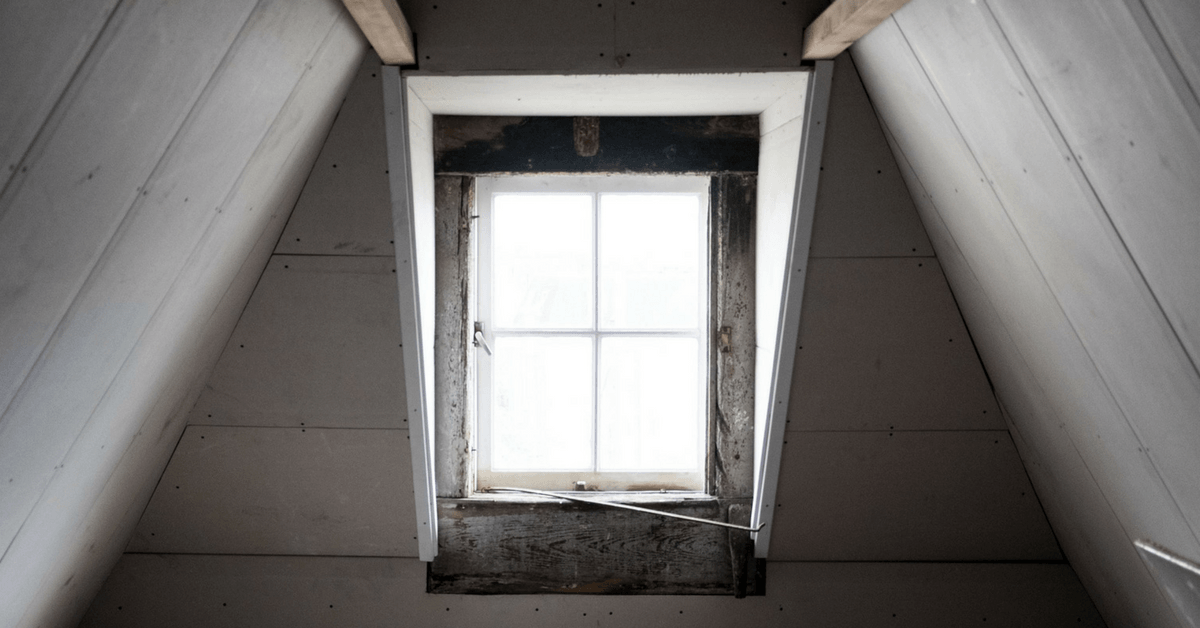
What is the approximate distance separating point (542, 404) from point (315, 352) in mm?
602

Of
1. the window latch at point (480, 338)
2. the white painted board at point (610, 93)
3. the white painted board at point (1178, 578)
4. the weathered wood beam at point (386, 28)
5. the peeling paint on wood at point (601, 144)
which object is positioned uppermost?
the weathered wood beam at point (386, 28)

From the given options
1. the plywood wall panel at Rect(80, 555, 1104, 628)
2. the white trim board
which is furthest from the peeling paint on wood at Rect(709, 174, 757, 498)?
the plywood wall panel at Rect(80, 555, 1104, 628)

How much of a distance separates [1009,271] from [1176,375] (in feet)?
1.17

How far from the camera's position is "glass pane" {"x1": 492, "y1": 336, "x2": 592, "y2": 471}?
77.8 inches

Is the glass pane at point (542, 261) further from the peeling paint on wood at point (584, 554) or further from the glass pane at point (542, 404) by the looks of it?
the peeling paint on wood at point (584, 554)

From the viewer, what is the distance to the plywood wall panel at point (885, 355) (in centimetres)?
162

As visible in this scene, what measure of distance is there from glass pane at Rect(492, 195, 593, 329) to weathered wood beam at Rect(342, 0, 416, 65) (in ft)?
1.78

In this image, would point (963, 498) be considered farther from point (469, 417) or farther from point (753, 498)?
point (469, 417)

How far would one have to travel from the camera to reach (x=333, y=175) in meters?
1.57

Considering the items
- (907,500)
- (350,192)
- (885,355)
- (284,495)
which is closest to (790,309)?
(885,355)

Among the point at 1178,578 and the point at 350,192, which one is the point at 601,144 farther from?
the point at 1178,578

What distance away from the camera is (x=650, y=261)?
1.95m

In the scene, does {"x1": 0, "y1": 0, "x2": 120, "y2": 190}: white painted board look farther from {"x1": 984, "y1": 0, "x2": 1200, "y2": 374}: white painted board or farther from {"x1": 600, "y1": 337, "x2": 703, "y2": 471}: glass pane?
{"x1": 600, "y1": 337, "x2": 703, "y2": 471}: glass pane

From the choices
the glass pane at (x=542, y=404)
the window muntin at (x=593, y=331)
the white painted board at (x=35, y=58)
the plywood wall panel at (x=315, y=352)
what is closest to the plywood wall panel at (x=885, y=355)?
the window muntin at (x=593, y=331)
